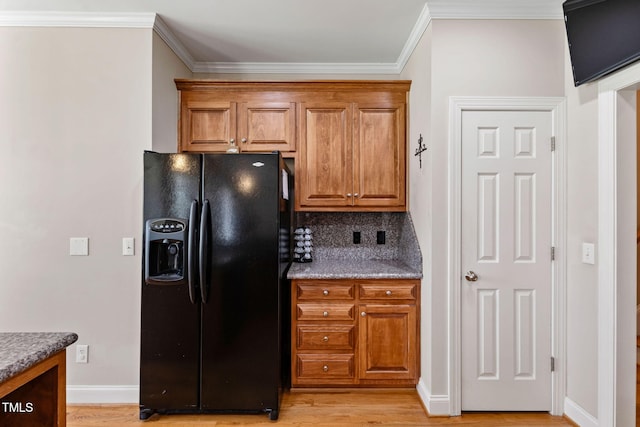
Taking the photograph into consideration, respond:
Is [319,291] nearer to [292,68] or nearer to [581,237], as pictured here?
Result: [581,237]

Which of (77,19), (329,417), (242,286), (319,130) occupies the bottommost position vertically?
(329,417)

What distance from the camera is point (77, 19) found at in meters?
2.49

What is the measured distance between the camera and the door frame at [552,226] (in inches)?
92.7

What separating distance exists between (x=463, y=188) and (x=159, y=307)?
2070mm

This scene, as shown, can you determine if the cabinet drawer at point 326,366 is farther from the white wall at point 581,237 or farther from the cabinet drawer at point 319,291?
the white wall at point 581,237

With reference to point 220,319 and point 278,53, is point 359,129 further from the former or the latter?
point 220,319

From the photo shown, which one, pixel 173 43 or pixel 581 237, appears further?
pixel 173 43

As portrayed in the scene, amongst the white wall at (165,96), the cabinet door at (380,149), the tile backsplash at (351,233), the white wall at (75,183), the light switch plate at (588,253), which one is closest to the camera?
the light switch plate at (588,253)

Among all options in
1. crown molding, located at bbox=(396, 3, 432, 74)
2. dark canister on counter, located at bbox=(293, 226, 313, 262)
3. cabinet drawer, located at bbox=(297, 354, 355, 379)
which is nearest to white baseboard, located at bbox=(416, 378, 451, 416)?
cabinet drawer, located at bbox=(297, 354, 355, 379)

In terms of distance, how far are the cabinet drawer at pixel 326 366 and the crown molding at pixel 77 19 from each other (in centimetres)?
258

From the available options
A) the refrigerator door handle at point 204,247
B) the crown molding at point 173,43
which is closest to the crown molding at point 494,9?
the crown molding at point 173,43

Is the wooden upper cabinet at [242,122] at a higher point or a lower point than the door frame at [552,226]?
higher

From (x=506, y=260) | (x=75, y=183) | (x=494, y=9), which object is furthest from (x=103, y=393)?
(x=494, y=9)

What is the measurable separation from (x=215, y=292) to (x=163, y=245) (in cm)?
44
